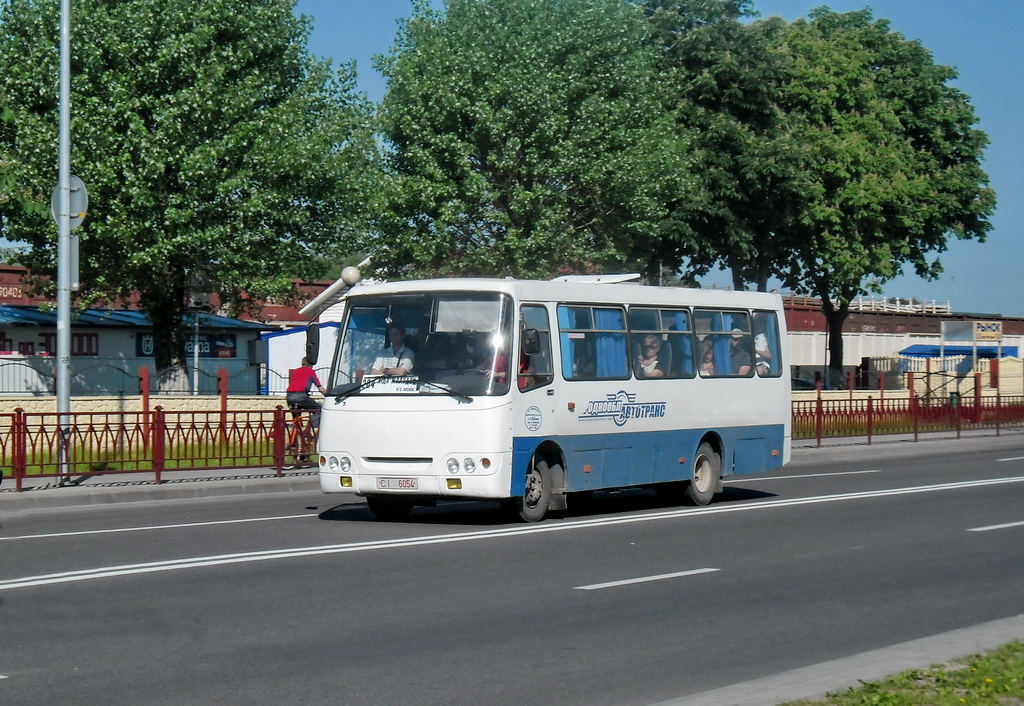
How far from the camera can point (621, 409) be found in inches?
620

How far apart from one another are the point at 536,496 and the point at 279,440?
24.1ft

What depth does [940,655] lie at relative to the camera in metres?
6.85

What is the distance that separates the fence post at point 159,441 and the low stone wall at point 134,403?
6.27m

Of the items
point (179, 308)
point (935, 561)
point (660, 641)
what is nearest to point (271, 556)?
point (660, 641)

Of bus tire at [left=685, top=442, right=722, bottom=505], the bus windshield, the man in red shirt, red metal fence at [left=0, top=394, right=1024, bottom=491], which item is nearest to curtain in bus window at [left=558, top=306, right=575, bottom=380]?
the bus windshield

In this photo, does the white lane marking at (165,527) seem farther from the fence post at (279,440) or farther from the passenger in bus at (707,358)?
the passenger in bus at (707,358)

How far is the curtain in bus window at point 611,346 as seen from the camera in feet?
51.2

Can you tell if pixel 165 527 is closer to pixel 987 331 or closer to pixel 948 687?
pixel 948 687

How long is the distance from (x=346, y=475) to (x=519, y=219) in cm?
1787

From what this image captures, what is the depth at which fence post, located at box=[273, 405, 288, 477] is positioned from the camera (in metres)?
20.7

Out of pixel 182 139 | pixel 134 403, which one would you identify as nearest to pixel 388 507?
pixel 134 403

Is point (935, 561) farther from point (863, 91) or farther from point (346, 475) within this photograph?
point (863, 91)

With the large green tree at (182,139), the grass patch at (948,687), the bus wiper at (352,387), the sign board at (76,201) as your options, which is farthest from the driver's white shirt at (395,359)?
the large green tree at (182,139)

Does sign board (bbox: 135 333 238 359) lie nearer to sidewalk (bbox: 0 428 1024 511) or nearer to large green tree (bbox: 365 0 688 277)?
large green tree (bbox: 365 0 688 277)
